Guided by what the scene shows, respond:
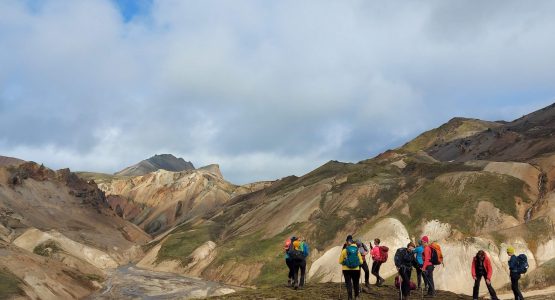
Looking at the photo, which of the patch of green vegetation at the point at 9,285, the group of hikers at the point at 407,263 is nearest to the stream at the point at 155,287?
the patch of green vegetation at the point at 9,285

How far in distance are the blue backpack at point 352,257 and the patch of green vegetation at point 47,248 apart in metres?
99.9

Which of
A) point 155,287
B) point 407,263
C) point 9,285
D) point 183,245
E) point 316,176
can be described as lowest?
point 9,285

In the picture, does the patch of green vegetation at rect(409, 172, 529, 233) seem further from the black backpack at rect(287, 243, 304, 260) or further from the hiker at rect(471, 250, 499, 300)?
the black backpack at rect(287, 243, 304, 260)

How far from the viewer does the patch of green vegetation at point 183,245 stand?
374 feet

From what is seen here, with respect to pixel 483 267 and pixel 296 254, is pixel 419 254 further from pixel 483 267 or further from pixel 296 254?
pixel 296 254

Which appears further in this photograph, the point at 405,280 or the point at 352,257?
the point at 405,280

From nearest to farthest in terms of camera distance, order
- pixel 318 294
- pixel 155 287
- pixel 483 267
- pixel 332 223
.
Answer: pixel 483 267
pixel 318 294
pixel 155 287
pixel 332 223

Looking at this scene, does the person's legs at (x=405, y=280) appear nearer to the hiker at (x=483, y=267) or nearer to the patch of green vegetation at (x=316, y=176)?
the hiker at (x=483, y=267)

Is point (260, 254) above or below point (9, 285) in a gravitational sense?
above

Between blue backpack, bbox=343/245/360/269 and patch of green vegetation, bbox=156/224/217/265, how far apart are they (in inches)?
3650

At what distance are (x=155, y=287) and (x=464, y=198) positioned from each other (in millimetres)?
53235

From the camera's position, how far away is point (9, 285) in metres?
59.5

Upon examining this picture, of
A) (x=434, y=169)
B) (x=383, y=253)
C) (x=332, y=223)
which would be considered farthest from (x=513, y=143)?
(x=383, y=253)

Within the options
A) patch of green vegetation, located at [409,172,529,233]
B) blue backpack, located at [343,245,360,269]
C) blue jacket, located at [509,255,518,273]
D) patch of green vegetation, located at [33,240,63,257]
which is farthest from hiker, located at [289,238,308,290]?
patch of green vegetation, located at [33,240,63,257]
